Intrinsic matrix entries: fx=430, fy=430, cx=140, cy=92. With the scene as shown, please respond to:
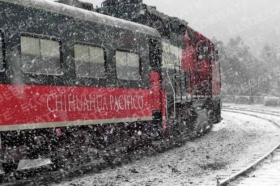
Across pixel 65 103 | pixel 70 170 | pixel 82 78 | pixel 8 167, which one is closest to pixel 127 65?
pixel 82 78

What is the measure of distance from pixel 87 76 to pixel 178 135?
586 cm

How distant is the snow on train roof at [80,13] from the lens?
8.51 metres

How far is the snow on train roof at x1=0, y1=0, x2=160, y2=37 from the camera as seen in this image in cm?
851

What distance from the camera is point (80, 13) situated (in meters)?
9.71

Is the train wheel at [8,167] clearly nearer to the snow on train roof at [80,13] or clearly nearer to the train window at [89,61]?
the train window at [89,61]

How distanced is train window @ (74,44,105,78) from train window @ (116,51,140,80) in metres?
0.69

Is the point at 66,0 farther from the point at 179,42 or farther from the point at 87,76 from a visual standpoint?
the point at 179,42

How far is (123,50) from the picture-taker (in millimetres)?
11102

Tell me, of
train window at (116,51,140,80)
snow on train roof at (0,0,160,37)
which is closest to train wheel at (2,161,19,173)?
snow on train roof at (0,0,160,37)

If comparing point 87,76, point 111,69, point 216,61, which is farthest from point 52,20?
point 216,61

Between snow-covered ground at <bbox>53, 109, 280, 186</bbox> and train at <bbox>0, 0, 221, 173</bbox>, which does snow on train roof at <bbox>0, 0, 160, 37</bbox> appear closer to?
train at <bbox>0, 0, 221, 173</bbox>

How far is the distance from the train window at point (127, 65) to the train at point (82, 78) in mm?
27

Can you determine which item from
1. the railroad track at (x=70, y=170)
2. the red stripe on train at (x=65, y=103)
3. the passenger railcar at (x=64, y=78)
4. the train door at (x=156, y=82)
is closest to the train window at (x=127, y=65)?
the passenger railcar at (x=64, y=78)

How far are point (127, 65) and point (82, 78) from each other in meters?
1.99
